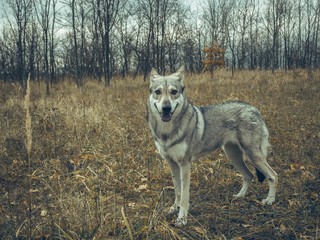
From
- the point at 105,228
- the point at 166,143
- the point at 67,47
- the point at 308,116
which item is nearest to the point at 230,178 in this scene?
the point at 166,143

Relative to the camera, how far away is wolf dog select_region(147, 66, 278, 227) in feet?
10.0

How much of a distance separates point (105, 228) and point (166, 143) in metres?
1.08

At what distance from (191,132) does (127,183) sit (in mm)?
1167

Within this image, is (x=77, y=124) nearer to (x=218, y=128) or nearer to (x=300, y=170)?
(x=218, y=128)

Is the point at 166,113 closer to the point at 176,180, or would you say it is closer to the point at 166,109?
the point at 166,109

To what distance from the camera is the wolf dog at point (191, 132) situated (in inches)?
120

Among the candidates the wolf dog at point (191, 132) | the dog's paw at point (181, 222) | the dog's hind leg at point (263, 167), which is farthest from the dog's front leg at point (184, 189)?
the dog's hind leg at point (263, 167)

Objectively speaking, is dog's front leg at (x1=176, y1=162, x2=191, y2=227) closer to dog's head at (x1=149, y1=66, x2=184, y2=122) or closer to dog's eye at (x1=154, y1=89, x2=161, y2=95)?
dog's head at (x1=149, y1=66, x2=184, y2=122)

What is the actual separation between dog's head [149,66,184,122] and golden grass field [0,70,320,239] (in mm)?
703

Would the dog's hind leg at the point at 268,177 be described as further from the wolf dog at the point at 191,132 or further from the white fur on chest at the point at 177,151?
the white fur on chest at the point at 177,151

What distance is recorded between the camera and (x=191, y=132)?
3186 millimetres

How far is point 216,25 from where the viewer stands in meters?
25.8

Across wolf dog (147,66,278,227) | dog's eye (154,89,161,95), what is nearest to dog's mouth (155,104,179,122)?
wolf dog (147,66,278,227)

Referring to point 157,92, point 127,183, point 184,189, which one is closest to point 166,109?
point 157,92
